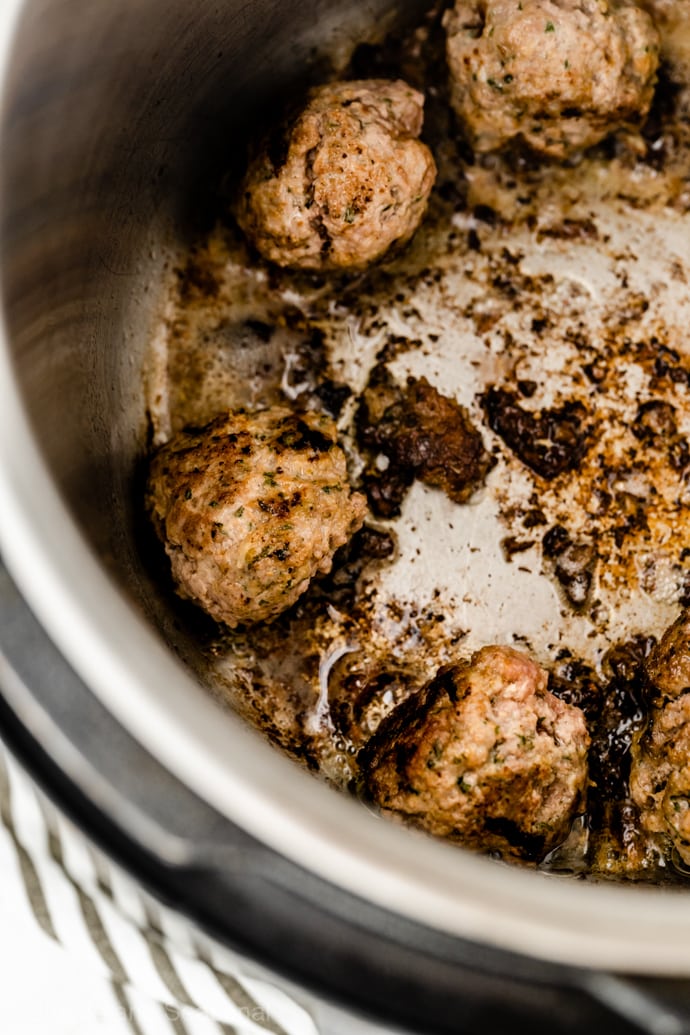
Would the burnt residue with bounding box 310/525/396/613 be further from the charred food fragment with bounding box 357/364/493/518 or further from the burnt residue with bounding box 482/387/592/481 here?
the burnt residue with bounding box 482/387/592/481

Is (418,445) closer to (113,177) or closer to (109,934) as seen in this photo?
(113,177)

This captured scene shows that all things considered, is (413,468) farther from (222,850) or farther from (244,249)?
(222,850)

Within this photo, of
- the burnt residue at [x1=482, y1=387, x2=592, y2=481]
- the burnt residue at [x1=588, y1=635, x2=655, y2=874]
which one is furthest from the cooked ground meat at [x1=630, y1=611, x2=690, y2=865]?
the burnt residue at [x1=482, y1=387, x2=592, y2=481]

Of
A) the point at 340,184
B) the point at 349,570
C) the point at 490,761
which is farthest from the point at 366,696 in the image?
the point at 340,184

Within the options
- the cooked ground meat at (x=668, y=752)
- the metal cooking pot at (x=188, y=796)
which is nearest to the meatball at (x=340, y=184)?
the metal cooking pot at (x=188, y=796)

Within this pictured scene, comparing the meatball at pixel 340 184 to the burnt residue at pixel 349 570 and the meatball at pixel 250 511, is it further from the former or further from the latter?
the burnt residue at pixel 349 570

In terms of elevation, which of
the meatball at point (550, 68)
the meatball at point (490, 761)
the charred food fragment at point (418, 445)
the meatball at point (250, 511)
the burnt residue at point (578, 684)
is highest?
the meatball at point (550, 68)
